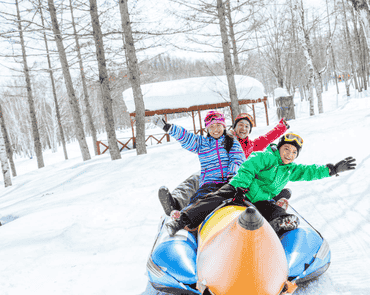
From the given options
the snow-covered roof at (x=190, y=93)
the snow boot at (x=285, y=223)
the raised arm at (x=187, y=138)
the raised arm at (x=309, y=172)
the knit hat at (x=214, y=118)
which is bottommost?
the snow boot at (x=285, y=223)

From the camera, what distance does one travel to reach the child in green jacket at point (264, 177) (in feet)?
7.20

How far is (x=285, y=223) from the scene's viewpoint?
1.99m

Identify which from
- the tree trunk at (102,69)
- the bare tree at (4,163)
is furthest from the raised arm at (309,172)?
the bare tree at (4,163)

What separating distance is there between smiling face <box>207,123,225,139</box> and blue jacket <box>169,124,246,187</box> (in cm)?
6

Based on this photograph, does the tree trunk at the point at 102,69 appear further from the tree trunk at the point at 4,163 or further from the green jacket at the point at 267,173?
the green jacket at the point at 267,173

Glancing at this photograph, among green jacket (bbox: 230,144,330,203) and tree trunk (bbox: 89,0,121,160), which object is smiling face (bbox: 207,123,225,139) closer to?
green jacket (bbox: 230,144,330,203)

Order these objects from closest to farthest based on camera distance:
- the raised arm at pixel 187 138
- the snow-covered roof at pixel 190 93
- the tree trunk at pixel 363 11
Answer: the raised arm at pixel 187 138 < the tree trunk at pixel 363 11 < the snow-covered roof at pixel 190 93

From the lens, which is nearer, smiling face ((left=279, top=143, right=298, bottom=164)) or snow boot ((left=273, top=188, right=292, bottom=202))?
smiling face ((left=279, top=143, right=298, bottom=164))

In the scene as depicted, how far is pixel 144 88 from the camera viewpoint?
14.5m

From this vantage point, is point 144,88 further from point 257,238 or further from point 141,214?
point 257,238

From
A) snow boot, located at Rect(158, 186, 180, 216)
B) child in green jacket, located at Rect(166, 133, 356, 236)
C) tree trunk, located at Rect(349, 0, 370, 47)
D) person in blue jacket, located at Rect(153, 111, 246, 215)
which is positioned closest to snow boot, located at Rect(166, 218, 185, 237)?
child in green jacket, located at Rect(166, 133, 356, 236)

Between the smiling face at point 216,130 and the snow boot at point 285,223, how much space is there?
133 cm

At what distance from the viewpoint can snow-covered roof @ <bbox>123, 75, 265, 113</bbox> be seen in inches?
559

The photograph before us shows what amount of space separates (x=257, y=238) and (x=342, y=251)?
58.1 inches
